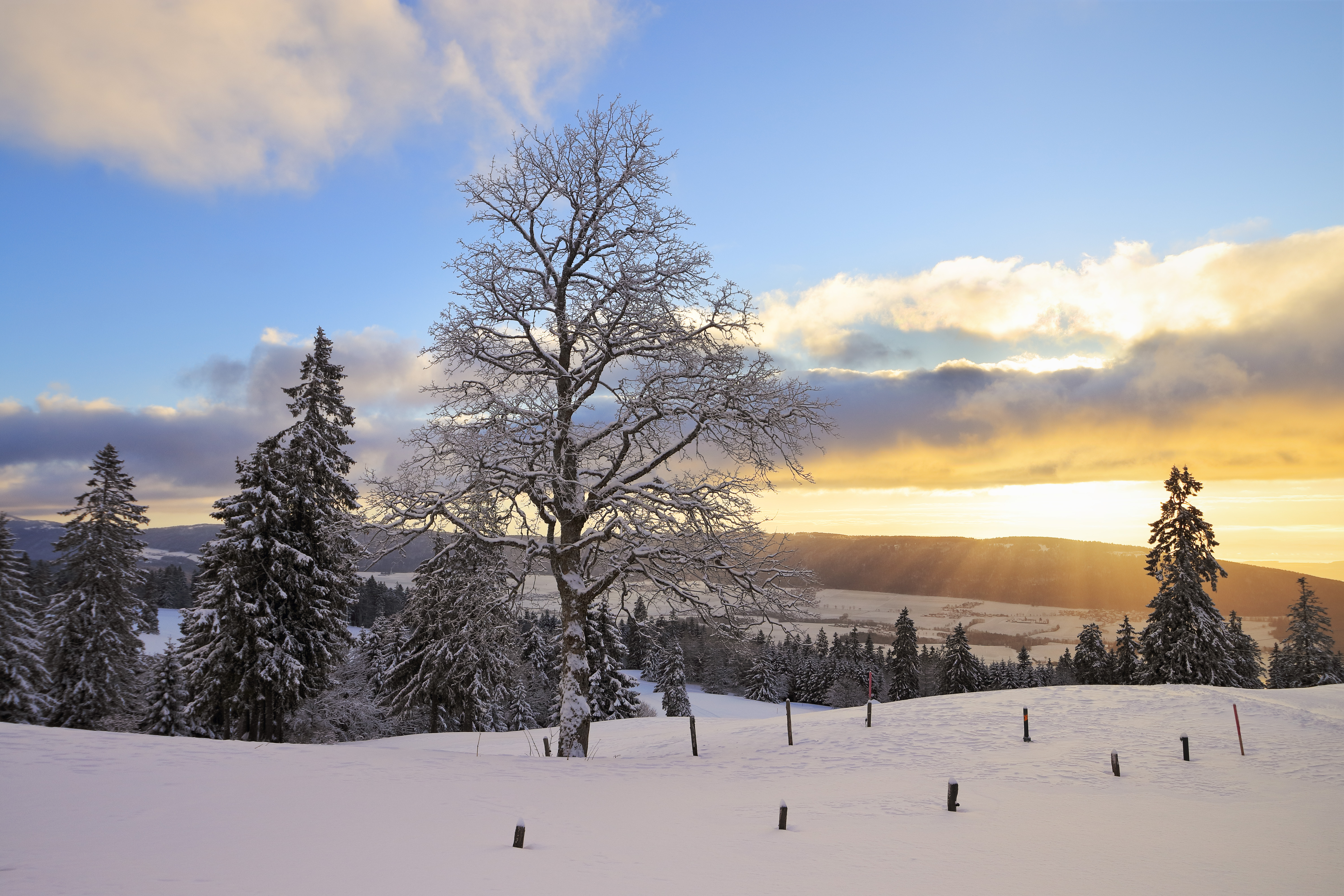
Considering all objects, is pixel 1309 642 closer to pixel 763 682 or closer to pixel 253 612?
pixel 763 682

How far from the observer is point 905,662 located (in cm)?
6266

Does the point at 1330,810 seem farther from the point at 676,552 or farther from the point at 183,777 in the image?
the point at 183,777

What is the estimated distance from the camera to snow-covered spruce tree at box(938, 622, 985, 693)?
55.0 metres

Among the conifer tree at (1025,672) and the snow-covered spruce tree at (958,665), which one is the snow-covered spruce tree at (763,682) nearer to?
the conifer tree at (1025,672)

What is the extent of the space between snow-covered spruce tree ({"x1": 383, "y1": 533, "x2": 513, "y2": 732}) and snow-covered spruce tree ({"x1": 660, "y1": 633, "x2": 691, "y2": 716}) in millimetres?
19200

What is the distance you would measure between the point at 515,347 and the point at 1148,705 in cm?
2214

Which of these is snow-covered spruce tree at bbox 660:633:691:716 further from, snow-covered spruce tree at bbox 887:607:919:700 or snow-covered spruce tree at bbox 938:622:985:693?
snow-covered spruce tree at bbox 938:622:985:693

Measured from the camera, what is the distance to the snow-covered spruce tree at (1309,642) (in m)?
47.6

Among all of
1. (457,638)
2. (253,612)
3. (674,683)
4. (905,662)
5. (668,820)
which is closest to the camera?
(668,820)

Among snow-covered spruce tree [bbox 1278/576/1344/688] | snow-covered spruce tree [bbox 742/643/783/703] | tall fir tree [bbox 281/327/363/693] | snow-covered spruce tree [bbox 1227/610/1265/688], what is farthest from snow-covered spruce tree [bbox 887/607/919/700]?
tall fir tree [bbox 281/327/363/693]

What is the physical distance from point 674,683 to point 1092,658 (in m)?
34.1

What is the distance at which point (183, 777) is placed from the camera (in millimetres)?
9695

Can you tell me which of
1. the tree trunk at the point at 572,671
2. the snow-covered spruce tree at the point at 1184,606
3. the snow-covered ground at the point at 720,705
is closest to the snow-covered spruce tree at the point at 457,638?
A: the tree trunk at the point at 572,671

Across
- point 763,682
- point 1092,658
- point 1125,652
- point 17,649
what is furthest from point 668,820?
point 763,682
